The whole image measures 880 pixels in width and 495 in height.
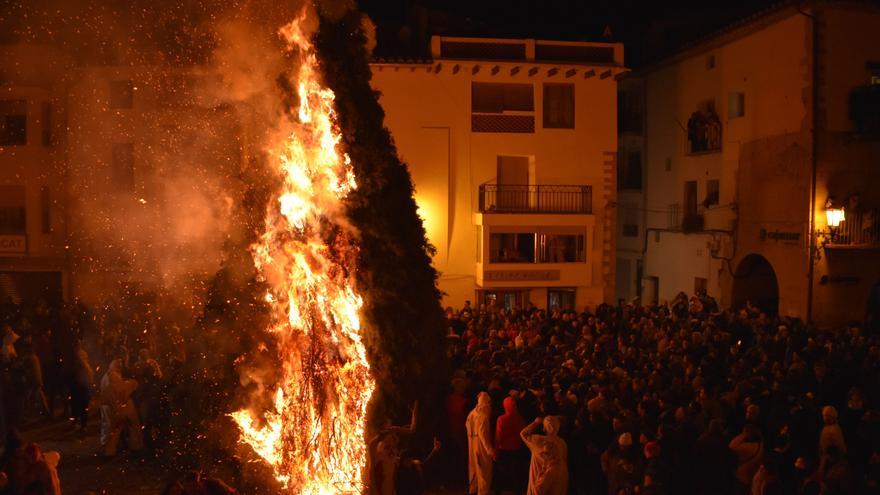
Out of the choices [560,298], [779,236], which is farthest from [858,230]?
[560,298]

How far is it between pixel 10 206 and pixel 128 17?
13543mm

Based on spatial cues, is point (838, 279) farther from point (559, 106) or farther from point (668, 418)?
point (668, 418)

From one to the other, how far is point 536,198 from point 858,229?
385 inches

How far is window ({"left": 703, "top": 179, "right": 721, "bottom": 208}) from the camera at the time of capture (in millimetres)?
25672

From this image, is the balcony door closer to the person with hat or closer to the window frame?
the window frame

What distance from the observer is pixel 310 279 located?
8.90 meters

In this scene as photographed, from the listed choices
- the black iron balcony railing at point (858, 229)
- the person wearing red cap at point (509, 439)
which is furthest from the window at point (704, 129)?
the person wearing red cap at point (509, 439)

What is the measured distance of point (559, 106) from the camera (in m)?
26.6

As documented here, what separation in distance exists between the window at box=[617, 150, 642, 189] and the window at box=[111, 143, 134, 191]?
18250 mm

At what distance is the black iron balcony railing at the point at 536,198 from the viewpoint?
2609 centimetres

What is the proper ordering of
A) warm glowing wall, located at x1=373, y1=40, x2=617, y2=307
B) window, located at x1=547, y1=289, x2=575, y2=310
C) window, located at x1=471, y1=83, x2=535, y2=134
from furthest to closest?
window, located at x1=547, y1=289, x2=575, y2=310, window, located at x1=471, y1=83, x2=535, y2=134, warm glowing wall, located at x1=373, y1=40, x2=617, y2=307

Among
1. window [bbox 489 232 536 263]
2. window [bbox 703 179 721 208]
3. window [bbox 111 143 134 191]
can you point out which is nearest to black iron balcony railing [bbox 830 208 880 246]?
window [bbox 703 179 721 208]

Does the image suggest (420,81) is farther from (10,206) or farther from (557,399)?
(557,399)

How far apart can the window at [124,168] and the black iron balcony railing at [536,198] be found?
1107 centimetres
